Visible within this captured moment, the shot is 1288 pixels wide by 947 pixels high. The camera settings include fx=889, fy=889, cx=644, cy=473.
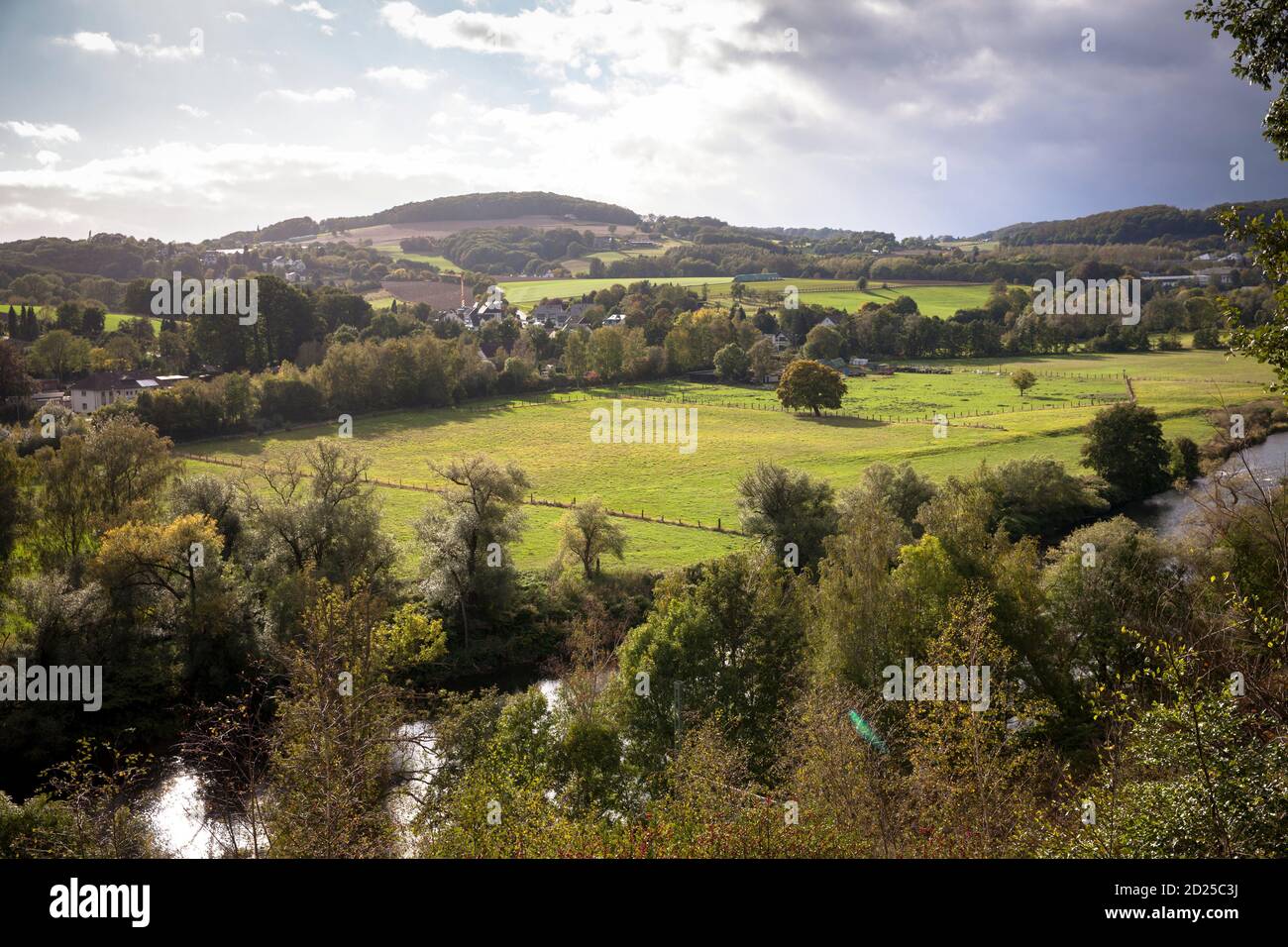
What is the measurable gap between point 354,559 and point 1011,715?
77.1 ft

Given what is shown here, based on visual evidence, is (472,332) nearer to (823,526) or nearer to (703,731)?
(823,526)

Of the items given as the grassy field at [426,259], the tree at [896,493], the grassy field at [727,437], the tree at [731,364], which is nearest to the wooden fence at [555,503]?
the grassy field at [727,437]

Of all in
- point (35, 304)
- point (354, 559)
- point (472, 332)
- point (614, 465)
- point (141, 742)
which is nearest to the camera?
point (141, 742)

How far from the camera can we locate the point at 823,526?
39312 millimetres

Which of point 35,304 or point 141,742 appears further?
point 35,304

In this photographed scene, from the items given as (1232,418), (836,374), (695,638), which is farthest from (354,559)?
(836,374)

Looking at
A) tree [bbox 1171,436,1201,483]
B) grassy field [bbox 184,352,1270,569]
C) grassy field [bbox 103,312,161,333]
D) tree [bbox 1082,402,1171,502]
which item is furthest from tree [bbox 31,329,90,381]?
tree [bbox 1171,436,1201,483]

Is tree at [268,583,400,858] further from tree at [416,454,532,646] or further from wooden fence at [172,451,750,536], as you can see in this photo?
wooden fence at [172,451,750,536]

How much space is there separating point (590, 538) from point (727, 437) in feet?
96.1

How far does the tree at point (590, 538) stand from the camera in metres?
38.5

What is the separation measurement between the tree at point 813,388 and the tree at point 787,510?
3393 cm

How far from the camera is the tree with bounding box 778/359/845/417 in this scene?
7431 cm

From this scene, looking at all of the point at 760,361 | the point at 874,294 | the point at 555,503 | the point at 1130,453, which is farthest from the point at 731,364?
the point at 874,294

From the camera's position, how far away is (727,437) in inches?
2603
